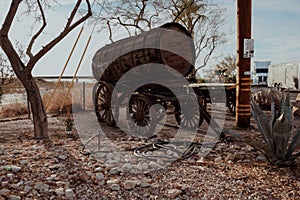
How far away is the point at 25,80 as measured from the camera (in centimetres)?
436

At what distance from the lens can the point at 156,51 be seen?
495cm

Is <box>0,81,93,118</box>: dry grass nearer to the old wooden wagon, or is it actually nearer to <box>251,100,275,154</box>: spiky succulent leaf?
the old wooden wagon

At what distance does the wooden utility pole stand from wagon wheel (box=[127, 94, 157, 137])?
1.81m

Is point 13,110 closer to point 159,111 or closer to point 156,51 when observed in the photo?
point 159,111

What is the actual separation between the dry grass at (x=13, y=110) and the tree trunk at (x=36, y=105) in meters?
4.44

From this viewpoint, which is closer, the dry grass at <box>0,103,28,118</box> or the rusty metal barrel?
the rusty metal barrel

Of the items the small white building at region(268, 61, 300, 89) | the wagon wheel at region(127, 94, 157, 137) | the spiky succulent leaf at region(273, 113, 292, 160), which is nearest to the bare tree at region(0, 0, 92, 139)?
the wagon wheel at region(127, 94, 157, 137)

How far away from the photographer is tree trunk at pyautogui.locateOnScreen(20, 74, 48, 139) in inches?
173

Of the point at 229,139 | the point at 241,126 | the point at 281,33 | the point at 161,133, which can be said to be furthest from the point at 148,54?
the point at 281,33

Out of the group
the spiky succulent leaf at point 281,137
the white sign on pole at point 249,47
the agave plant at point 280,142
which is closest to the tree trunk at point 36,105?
the agave plant at point 280,142

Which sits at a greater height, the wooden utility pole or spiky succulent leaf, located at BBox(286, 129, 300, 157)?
the wooden utility pole

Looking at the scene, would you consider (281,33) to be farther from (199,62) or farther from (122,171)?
(122,171)

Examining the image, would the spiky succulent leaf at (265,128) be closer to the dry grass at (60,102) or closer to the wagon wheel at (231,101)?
the wagon wheel at (231,101)

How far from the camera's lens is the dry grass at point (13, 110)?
27.7ft
